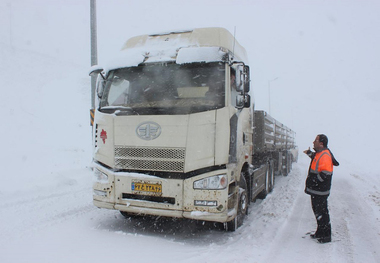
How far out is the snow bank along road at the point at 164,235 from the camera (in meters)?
3.91

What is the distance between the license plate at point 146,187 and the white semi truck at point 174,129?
0.01m

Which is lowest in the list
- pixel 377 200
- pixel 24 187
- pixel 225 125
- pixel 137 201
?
pixel 377 200

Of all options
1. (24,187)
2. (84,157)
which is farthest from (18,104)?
(24,187)

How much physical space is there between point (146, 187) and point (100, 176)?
839 millimetres

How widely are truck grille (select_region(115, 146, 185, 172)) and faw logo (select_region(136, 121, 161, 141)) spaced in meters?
0.18

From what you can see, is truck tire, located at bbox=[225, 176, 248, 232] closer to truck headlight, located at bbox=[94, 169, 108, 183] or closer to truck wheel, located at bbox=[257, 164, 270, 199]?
truck headlight, located at bbox=[94, 169, 108, 183]

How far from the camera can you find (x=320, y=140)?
475 cm

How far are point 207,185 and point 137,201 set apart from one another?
1.11 meters

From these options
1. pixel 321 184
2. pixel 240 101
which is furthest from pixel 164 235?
pixel 321 184

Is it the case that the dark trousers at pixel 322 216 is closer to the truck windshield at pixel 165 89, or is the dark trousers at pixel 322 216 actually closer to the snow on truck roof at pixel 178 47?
the truck windshield at pixel 165 89

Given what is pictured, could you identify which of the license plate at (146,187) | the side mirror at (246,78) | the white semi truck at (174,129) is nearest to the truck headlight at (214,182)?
the white semi truck at (174,129)

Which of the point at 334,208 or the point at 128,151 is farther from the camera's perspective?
the point at 334,208

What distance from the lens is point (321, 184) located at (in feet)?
15.3

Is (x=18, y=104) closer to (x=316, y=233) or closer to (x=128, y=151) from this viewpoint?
(x=128, y=151)
